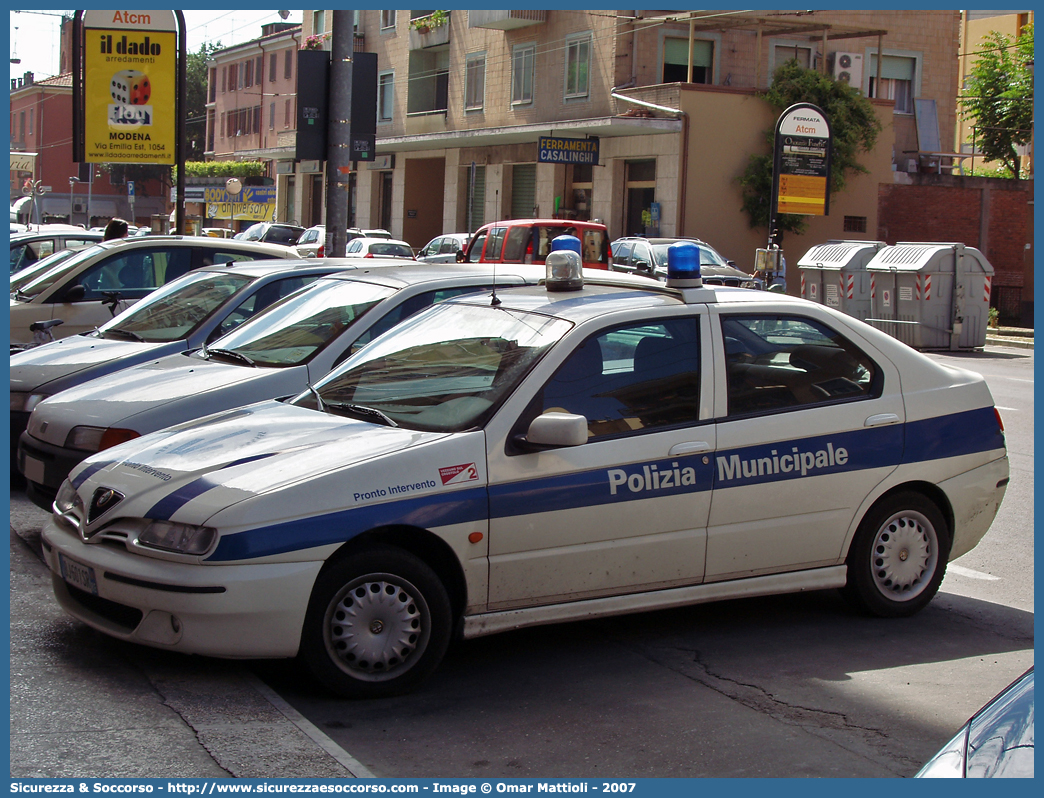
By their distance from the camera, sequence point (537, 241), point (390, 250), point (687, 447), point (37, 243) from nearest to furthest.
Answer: point (687, 447) → point (37, 243) → point (537, 241) → point (390, 250)

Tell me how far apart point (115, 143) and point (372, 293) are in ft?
36.3

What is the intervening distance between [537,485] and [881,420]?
6.18 ft

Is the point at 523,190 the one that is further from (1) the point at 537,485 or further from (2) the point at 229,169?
(1) the point at 537,485

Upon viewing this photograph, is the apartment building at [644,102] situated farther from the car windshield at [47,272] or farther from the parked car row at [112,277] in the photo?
the parked car row at [112,277]

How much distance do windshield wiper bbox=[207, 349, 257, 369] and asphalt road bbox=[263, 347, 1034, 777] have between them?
8.44 ft

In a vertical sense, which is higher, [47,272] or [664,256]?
[664,256]

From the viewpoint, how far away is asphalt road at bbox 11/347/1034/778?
408cm

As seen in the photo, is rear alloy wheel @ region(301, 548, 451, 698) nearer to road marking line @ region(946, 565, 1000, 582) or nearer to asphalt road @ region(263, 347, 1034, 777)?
asphalt road @ region(263, 347, 1034, 777)

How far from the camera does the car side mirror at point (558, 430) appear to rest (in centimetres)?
469

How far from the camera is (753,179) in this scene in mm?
32875

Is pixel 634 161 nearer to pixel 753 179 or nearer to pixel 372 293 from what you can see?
pixel 753 179

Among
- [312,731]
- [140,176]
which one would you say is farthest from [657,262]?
[140,176]

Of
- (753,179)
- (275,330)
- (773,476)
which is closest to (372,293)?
(275,330)

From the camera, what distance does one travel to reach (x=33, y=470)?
673cm
